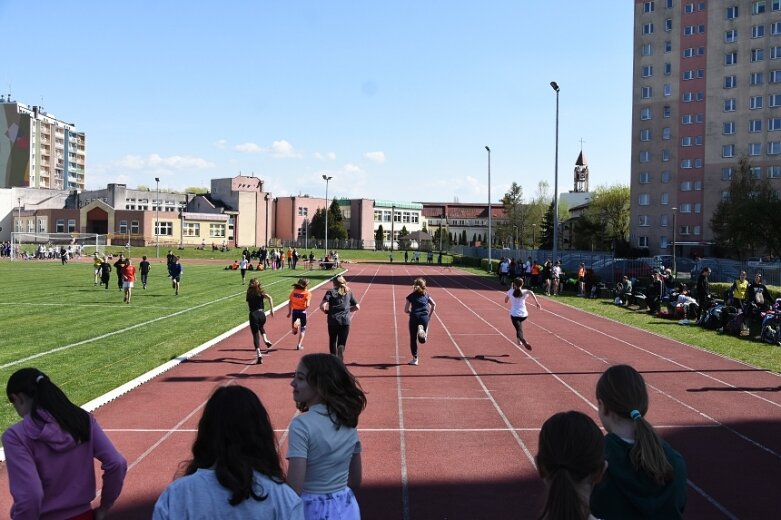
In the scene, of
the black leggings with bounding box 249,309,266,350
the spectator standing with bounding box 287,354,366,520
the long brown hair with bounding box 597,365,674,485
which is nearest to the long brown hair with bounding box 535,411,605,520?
the long brown hair with bounding box 597,365,674,485

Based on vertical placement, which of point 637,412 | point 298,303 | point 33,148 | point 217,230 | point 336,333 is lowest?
point 336,333

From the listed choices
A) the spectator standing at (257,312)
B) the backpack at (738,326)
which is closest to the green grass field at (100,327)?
the spectator standing at (257,312)

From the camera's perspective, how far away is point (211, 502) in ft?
8.61

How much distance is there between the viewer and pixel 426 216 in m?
156

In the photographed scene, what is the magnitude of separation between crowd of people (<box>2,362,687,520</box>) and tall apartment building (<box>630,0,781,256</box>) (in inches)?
2680

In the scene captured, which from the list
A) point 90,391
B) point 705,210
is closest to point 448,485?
point 90,391

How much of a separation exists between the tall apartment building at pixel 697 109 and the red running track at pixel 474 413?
5500 centimetres

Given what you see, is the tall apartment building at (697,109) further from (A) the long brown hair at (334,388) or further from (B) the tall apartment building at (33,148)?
(B) the tall apartment building at (33,148)

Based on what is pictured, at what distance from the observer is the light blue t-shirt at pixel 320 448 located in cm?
368

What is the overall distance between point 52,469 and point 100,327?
16.2 metres

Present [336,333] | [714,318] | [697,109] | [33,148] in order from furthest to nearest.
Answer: [33,148] < [697,109] < [714,318] < [336,333]

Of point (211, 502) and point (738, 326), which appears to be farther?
point (738, 326)

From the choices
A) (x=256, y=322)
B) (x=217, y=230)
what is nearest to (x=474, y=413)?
(x=256, y=322)

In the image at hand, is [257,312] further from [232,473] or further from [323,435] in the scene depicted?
[232,473]
